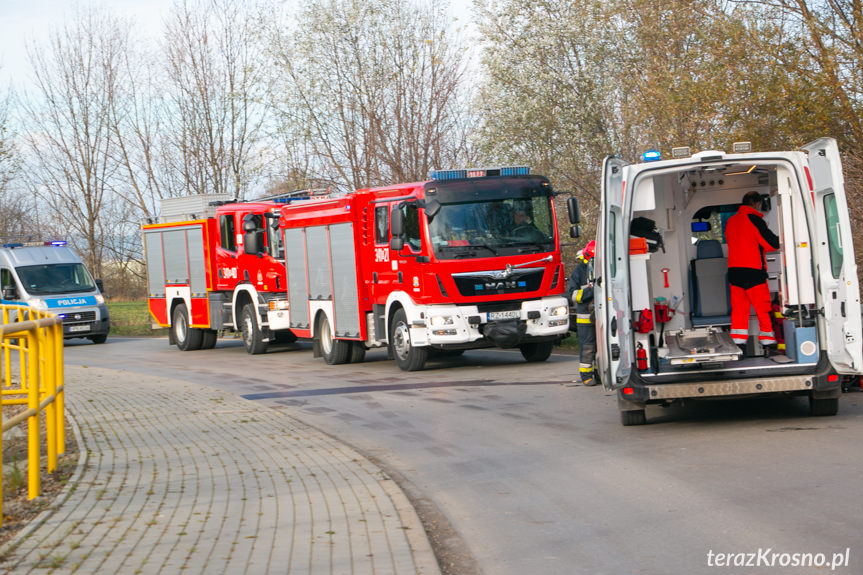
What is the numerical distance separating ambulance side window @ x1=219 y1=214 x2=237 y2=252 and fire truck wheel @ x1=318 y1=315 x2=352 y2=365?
4.14 metres

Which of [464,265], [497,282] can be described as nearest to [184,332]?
[464,265]

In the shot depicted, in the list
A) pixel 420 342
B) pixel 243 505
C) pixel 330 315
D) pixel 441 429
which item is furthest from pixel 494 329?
pixel 243 505

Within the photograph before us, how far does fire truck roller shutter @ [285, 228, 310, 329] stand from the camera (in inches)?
808

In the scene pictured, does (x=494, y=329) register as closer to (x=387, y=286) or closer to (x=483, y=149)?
(x=387, y=286)

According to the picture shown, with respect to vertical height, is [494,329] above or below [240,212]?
below

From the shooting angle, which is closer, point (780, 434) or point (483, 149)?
point (780, 434)

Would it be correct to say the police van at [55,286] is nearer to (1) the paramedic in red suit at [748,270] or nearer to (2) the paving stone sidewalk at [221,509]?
(2) the paving stone sidewalk at [221,509]

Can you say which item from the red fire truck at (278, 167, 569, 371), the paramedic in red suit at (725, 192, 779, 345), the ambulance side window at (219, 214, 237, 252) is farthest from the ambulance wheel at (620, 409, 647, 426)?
the ambulance side window at (219, 214, 237, 252)

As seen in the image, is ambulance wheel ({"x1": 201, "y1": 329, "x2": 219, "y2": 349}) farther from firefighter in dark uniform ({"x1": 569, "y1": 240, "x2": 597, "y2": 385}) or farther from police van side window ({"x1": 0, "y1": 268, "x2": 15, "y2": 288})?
firefighter in dark uniform ({"x1": 569, "y1": 240, "x2": 597, "y2": 385})

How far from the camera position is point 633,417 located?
10359 millimetres

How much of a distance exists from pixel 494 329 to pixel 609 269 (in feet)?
22.0

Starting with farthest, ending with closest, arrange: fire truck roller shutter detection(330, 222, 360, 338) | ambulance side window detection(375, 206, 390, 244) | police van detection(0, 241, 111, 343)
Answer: police van detection(0, 241, 111, 343) → fire truck roller shutter detection(330, 222, 360, 338) → ambulance side window detection(375, 206, 390, 244)

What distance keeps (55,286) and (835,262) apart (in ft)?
79.1

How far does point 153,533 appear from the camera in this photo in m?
6.32
